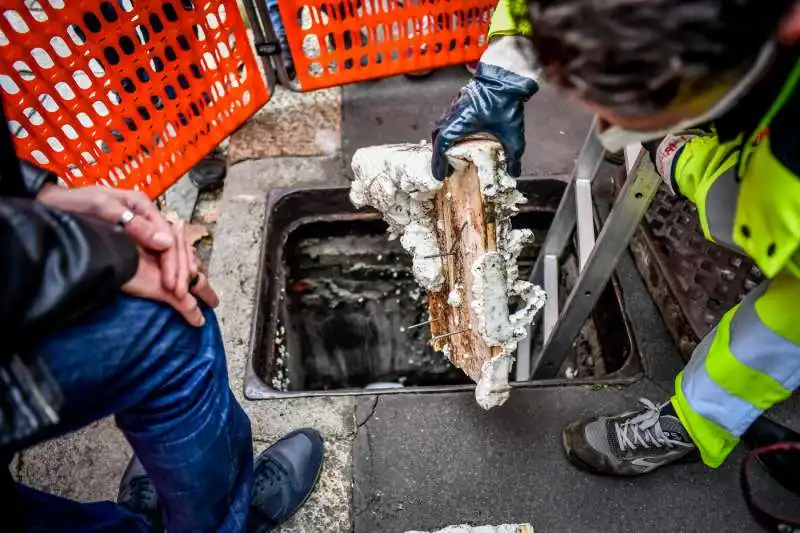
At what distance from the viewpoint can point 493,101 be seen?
4.63ft

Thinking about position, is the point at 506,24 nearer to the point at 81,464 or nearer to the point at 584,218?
the point at 584,218

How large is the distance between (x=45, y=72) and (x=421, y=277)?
4.48 ft

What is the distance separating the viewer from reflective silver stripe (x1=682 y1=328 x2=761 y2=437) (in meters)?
1.27

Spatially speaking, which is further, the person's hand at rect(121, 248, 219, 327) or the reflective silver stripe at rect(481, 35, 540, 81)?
the reflective silver stripe at rect(481, 35, 540, 81)

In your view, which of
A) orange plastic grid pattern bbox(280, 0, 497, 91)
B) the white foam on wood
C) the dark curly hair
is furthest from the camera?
orange plastic grid pattern bbox(280, 0, 497, 91)

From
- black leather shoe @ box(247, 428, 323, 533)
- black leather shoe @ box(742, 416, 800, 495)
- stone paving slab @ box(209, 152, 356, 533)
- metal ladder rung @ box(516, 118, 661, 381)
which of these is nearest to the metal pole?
metal ladder rung @ box(516, 118, 661, 381)

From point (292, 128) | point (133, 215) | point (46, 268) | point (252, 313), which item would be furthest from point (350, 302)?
point (46, 268)

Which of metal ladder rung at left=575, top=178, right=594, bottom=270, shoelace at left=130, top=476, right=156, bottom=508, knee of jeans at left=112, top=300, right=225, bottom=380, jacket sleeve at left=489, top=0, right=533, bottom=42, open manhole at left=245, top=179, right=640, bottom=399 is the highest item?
jacket sleeve at left=489, top=0, right=533, bottom=42

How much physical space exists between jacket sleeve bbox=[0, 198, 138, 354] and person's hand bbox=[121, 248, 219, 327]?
0.09 metres

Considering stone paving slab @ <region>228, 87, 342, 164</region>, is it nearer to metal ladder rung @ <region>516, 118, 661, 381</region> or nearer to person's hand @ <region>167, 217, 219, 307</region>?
metal ladder rung @ <region>516, 118, 661, 381</region>

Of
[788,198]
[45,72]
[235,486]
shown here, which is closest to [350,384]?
[235,486]

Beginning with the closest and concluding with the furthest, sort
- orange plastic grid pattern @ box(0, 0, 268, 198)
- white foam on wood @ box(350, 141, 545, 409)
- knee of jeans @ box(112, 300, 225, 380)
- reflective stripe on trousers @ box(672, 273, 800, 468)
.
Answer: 1. knee of jeans @ box(112, 300, 225, 380)
2. reflective stripe on trousers @ box(672, 273, 800, 468)
3. white foam on wood @ box(350, 141, 545, 409)
4. orange plastic grid pattern @ box(0, 0, 268, 198)

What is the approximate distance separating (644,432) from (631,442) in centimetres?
5

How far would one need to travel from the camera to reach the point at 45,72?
1.77 m
